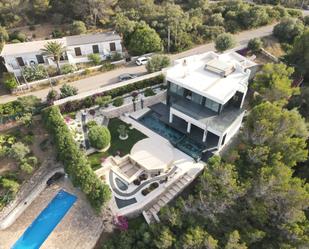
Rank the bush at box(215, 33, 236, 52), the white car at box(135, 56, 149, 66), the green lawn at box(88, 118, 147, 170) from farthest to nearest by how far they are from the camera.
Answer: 1. the white car at box(135, 56, 149, 66)
2. the bush at box(215, 33, 236, 52)
3. the green lawn at box(88, 118, 147, 170)

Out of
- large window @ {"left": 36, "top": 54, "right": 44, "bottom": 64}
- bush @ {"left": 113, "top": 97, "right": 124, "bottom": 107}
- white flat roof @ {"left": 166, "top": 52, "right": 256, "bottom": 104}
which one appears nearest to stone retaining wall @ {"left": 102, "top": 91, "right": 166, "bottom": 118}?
bush @ {"left": 113, "top": 97, "right": 124, "bottom": 107}

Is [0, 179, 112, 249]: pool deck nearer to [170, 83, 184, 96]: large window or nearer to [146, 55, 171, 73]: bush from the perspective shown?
[170, 83, 184, 96]: large window

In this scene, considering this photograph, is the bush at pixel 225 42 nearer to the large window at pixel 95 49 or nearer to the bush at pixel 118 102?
the bush at pixel 118 102

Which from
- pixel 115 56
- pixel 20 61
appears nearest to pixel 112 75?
pixel 115 56

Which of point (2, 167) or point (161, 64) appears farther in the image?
point (161, 64)

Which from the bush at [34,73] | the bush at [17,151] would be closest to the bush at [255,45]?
the bush at [34,73]

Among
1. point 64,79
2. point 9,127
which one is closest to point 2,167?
point 9,127

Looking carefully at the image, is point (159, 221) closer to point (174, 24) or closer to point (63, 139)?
point (63, 139)

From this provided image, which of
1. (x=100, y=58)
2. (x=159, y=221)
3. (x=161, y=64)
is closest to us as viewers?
(x=159, y=221)
